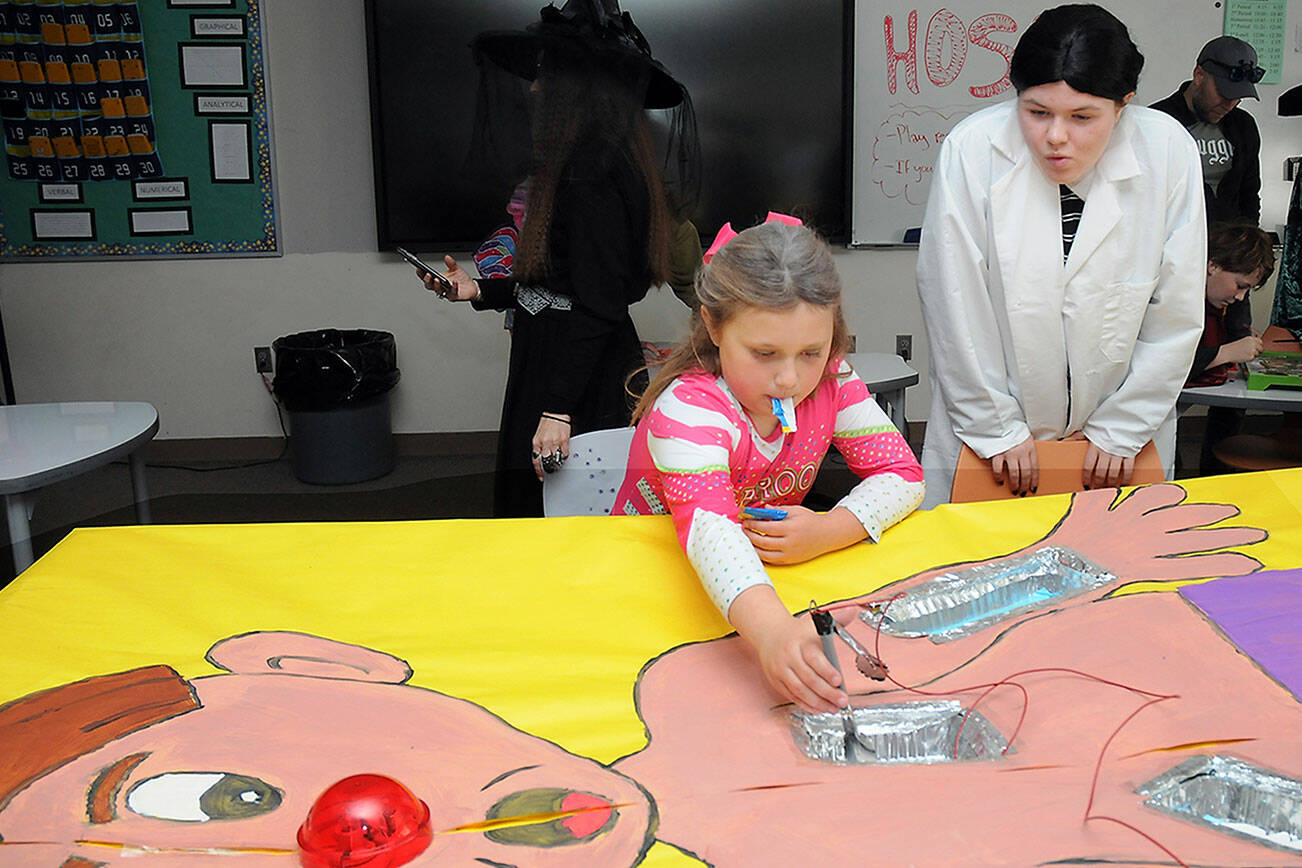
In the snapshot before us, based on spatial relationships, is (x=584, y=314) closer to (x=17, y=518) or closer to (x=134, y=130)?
(x=17, y=518)

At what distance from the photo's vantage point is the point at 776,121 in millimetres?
3520

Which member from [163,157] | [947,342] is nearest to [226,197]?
[163,157]

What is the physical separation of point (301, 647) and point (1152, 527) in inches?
34.9

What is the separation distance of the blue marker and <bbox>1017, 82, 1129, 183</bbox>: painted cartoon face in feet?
1.98

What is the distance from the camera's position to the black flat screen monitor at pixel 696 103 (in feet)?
11.2

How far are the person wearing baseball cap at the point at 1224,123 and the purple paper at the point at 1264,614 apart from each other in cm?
221

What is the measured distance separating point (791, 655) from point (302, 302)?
3.21 m

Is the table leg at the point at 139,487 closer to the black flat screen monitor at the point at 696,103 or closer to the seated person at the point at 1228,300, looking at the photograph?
the black flat screen monitor at the point at 696,103

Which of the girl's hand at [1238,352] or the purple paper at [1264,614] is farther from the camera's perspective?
the girl's hand at [1238,352]

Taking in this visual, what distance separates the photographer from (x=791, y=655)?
81 cm

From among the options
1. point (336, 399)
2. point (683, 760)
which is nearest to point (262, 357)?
point (336, 399)

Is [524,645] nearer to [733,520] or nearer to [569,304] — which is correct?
[733,520]

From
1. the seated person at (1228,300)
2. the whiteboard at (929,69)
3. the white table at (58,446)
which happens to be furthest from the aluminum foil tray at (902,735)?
the whiteboard at (929,69)

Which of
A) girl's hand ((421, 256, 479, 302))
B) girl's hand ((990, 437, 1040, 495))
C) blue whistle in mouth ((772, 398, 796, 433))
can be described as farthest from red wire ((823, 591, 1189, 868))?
girl's hand ((421, 256, 479, 302))
